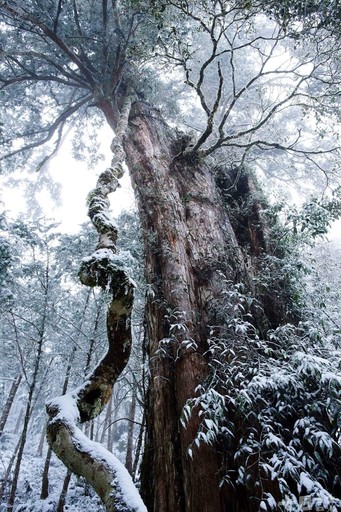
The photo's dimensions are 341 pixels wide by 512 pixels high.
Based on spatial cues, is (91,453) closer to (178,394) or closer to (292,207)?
(178,394)

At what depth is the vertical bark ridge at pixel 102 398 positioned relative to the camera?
5.53 feet

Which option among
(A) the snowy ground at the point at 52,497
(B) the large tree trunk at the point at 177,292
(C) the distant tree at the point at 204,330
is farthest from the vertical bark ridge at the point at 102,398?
(A) the snowy ground at the point at 52,497

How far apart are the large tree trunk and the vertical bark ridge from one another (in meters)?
1.17

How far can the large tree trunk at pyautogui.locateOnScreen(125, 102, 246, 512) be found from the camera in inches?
116

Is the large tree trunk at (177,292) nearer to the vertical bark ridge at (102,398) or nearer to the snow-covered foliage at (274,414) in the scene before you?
the snow-covered foliage at (274,414)

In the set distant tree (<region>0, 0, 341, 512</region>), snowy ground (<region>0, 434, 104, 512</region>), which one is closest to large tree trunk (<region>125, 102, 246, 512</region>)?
distant tree (<region>0, 0, 341, 512</region>)

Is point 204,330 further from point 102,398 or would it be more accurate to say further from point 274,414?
point 102,398

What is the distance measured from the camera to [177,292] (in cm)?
416

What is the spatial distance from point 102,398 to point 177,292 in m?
1.97

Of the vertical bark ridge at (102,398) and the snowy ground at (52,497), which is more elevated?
the vertical bark ridge at (102,398)

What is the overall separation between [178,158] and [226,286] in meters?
3.14

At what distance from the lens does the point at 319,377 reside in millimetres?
2838

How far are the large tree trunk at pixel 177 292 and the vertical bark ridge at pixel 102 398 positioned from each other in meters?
1.17

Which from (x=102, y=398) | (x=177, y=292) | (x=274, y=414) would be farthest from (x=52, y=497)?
(x=102, y=398)
